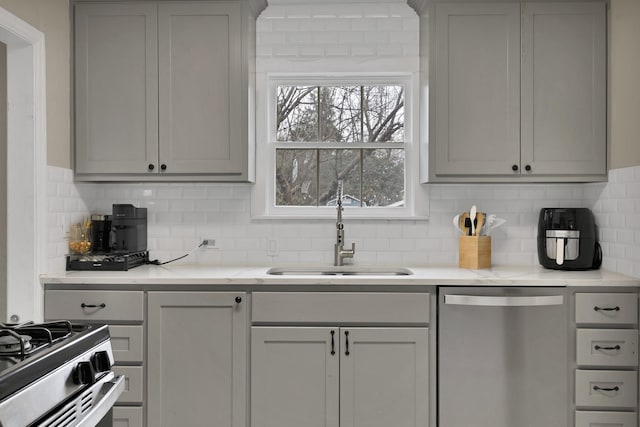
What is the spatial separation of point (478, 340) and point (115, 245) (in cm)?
207

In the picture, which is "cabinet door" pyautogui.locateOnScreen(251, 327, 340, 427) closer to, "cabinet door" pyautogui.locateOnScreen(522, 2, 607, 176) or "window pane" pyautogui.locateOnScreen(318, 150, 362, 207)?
"window pane" pyautogui.locateOnScreen(318, 150, 362, 207)

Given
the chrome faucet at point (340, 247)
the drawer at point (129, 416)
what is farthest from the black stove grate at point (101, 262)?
the chrome faucet at point (340, 247)

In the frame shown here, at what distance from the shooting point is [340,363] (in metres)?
2.50

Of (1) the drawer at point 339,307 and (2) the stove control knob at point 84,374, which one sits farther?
(1) the drawer at point 339,307

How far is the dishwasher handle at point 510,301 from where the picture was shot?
2438mm

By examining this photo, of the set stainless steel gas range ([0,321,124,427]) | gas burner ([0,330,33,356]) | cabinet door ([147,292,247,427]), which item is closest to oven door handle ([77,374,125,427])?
stainless steel gas range ([0,321,124,427])

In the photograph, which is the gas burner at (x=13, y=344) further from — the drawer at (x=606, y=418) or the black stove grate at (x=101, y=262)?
the drawer at (x=606, y=418)

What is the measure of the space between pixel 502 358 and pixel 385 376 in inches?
22.6

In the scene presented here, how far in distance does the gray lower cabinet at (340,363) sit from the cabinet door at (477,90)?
33.9 inches

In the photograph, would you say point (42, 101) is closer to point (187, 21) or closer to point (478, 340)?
point (187, 21)

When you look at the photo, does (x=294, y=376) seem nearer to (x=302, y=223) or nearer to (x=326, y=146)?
(x=302, y=223)

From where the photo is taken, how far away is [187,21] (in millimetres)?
2848

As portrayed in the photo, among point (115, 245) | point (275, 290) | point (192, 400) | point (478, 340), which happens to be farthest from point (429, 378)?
point (115, 245)

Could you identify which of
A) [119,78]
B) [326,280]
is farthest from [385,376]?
[119,78]
